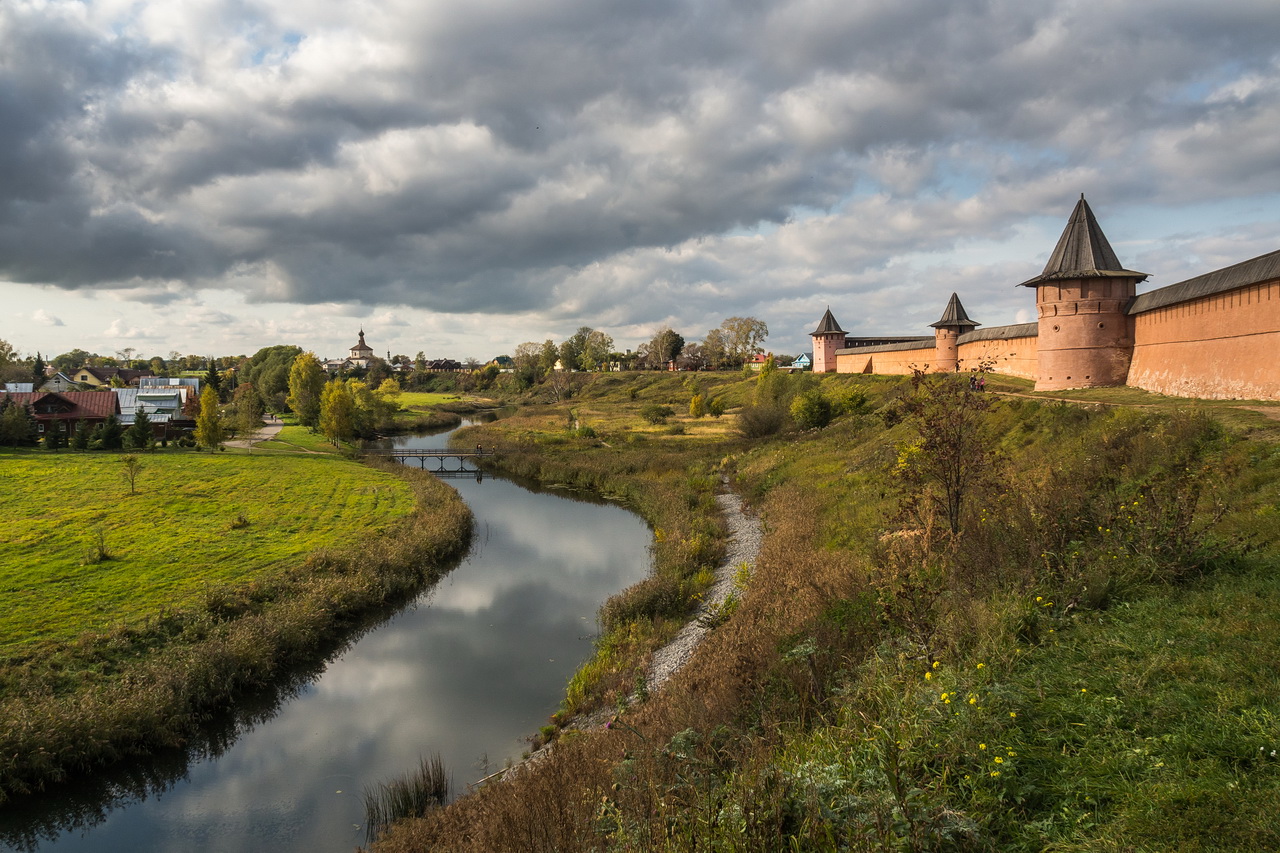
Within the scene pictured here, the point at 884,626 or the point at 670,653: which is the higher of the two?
the point at 884,626

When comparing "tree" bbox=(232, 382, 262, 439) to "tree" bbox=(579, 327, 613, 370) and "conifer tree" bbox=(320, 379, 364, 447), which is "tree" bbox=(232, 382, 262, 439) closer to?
"conifer tree" bbox=(320, 379, 364, 447)

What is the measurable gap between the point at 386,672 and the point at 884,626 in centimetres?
1094

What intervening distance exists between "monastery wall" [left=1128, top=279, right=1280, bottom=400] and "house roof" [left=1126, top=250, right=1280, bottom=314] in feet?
0.49

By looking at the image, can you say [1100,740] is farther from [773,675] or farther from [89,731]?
[89,731]

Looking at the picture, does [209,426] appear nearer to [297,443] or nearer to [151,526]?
[297,443]

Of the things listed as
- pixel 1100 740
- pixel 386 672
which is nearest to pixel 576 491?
pixel 386 672

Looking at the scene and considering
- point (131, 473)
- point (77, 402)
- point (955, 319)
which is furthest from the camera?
point (77, 402)

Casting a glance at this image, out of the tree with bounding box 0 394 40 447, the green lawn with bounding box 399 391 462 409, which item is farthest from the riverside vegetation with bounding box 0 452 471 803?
the green lawn with bounding box 399 391 462 409

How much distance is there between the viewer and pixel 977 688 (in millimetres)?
4930

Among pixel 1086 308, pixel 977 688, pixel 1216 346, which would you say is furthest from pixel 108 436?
pixel 1216 346

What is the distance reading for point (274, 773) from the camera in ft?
35.2

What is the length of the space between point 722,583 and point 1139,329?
14867mm

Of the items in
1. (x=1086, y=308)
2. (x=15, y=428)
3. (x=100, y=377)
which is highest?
(x=100, y=377)

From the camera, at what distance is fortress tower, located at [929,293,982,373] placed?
34.3 m
